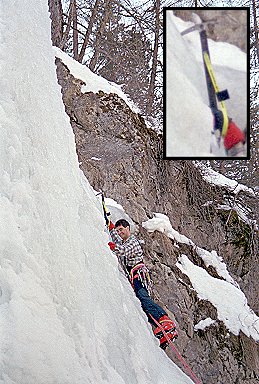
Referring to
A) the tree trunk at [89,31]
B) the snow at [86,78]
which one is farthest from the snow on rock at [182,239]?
the tree trunk at [89,31]

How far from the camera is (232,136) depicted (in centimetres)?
607

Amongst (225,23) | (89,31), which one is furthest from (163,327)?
(89,31)

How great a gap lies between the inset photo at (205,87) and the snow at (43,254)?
13.0 ft

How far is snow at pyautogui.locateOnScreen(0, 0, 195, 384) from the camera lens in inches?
42.6

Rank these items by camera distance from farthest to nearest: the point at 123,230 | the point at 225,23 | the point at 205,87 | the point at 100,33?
the point at 100,33
the point at 225,23
the point at 205,87
the point at 123,230

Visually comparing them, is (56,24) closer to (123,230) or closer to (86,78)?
(86,78)

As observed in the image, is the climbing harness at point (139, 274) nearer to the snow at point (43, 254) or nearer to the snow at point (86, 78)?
the snow at point (43, 254)

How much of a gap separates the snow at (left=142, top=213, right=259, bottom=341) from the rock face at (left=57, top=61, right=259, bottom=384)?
0.09 meters

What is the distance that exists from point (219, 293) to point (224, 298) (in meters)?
0.07

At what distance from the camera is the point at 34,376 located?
105cm

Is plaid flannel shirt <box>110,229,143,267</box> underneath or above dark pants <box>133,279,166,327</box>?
above

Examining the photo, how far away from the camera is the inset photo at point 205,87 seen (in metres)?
5.77

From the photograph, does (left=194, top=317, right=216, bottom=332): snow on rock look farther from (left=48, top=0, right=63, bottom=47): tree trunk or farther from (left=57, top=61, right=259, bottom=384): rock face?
(left=48, top=0, right=63, bottom=47): tree trunk

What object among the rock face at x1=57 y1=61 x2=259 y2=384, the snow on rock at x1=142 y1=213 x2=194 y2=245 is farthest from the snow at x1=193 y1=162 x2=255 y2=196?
the snow on rock at x1=142 y1=213 x2=194 y2=245
